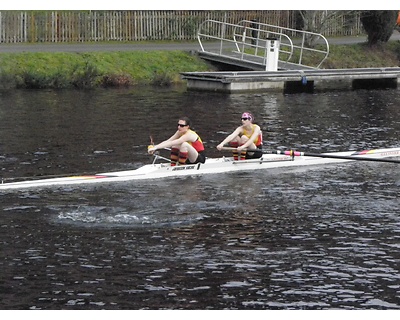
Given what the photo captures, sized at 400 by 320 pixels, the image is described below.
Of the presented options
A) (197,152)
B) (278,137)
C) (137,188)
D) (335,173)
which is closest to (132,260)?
(137,188)

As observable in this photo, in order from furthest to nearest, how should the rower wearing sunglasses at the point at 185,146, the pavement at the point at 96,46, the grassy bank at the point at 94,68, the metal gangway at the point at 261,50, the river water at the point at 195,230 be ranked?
the pavement at the point at 96,46, the metal gangway at the point at 261,50, the grassy bank at the point at 94,68, the rower wearing sunglasses at the point at 185,146, the river water at the point at 195,230

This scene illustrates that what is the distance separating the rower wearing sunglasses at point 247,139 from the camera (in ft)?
87.5

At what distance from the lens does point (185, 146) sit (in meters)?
25.6

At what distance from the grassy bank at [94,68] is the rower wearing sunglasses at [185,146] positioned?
→ 21.2 meters

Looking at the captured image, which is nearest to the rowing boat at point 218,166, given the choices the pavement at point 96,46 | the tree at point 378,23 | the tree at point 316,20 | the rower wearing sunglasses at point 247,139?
the rower wearing sunglasses at point 247,139

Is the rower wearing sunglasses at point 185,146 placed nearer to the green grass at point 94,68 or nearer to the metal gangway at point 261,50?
the green grass at point 94,68

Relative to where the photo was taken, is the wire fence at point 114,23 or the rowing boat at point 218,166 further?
the wire fence at point 114,23

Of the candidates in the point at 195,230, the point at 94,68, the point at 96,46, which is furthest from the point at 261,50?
the point at 195,230

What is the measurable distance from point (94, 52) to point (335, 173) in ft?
86.4

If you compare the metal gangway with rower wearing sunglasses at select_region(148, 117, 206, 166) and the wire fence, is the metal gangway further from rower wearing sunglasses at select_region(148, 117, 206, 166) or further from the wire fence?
rower wearing sunglasses at select_region(148, 117, 206, 166)

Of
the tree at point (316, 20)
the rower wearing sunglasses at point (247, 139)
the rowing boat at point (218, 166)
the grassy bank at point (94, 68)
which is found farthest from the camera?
the tree at point (316, 20)
